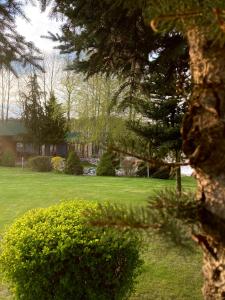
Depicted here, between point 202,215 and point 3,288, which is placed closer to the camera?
point 202,215

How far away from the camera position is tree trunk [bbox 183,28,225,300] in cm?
123

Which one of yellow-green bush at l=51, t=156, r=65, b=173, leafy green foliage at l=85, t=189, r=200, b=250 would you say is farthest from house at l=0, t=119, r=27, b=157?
leafy green foliage at l=85, t=189, r=200, b=250

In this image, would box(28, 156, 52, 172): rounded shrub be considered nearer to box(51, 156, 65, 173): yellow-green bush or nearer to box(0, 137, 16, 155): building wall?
box(51, 156, 65, 173): yellow-green bush

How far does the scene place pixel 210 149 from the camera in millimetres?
1235

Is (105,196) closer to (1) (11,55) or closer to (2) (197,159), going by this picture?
(1) (11,55)

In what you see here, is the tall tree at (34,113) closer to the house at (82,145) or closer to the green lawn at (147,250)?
the house at (82,145)

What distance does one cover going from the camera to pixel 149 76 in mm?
5723

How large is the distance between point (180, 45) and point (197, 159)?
132 inches

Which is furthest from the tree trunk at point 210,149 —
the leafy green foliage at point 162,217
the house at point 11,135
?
the house at point 11,135

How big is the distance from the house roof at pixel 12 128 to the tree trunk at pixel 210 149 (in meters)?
44.7

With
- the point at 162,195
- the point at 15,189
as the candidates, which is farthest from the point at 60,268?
the point at 15,189

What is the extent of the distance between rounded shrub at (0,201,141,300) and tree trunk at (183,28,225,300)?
9.99ft

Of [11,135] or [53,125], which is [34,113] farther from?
[11,135]

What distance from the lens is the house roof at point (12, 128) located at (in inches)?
1820
